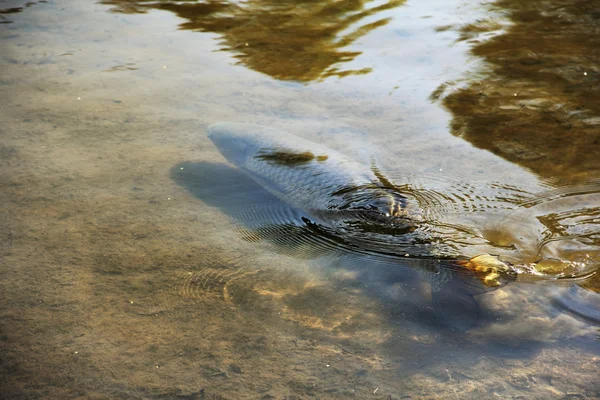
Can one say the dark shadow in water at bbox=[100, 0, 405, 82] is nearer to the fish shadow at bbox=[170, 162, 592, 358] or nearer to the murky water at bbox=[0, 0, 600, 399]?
the murky water at bbox=[0, 0, 600, 399]

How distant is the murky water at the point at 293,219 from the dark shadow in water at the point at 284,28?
4cm

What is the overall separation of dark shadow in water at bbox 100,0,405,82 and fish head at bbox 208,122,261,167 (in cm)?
129

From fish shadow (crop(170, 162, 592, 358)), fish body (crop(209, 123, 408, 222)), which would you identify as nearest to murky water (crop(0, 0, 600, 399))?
fish shadow (crop(170, 162, 592, 358))

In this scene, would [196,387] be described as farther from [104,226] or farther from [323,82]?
[323,82]

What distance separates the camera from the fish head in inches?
148

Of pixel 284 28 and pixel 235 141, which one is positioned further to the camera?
pixel 284 28

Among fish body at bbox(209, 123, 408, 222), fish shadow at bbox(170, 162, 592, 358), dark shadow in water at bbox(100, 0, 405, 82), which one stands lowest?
fish shadow at bbox(170, 162, 592, 358)

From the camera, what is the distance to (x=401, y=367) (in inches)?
92.9

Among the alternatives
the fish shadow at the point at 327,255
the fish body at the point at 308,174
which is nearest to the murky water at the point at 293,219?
the fish shadow at the point at 327,255

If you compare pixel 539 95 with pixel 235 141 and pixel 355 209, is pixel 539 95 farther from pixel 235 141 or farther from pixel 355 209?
pixel 235 141

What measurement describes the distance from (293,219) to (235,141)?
843mm

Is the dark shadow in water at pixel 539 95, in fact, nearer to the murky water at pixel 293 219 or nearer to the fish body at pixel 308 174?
the murky water at pixel 293 219

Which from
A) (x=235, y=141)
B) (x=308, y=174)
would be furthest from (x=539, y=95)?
(x=235, y=141)

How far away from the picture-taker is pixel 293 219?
3338 mm
